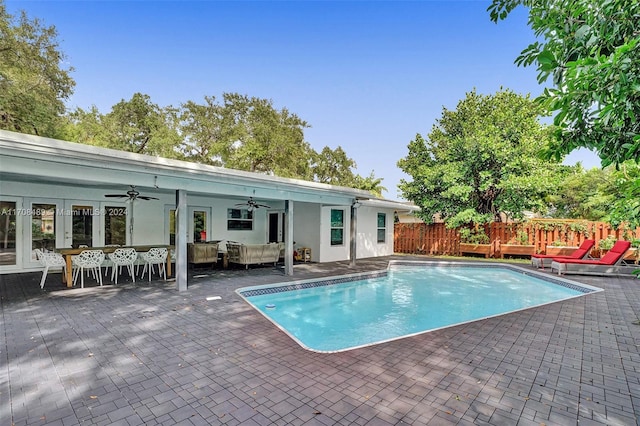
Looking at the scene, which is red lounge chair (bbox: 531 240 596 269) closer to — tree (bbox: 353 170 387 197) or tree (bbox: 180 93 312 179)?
tree (bbox: 180 93 312 179)

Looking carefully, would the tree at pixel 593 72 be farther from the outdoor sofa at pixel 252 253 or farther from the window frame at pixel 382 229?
the window frame at pixel 382 229

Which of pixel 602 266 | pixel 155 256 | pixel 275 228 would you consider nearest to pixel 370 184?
pixel 275 228

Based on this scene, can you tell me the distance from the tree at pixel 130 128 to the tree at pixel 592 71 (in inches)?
857

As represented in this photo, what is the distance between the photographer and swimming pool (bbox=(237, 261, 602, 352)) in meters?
6.03

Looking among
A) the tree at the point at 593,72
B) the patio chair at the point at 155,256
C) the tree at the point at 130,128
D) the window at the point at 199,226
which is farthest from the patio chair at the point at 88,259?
the tree at the point at 130,128

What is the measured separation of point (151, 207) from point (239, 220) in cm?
373

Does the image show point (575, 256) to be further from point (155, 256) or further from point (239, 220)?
point (155, 256)

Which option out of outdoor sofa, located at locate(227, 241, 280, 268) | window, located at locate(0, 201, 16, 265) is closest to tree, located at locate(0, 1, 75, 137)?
window, located at locate(0, 201, 16, 265)

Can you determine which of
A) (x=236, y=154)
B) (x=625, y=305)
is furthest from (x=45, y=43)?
(x=625, y=305)

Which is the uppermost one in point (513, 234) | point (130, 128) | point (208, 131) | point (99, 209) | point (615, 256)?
point (208, 131)

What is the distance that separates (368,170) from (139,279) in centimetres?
2373

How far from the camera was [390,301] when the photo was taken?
8.32 meters

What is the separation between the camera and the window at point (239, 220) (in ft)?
45.8

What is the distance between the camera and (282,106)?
78.7 feet
